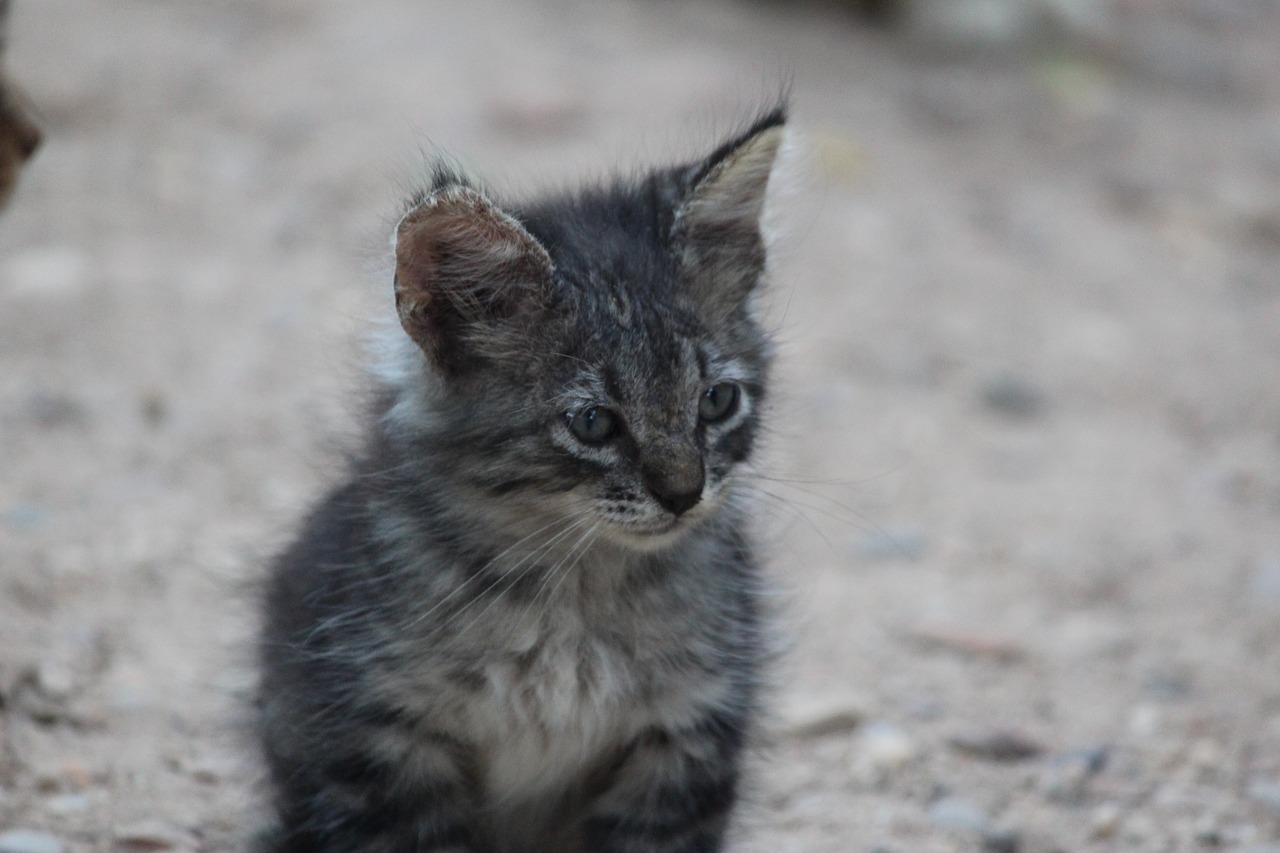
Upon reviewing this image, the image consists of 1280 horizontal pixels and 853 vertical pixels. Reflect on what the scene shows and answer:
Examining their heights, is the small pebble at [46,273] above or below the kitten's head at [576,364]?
below

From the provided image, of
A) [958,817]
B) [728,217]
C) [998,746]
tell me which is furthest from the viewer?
[998,746]

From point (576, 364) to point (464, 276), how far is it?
0.31m

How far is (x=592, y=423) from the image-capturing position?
10.9 ft

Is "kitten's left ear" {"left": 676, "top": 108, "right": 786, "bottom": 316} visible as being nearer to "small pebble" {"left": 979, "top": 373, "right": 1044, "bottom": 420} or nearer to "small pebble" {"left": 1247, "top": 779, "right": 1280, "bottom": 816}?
"small pebble" {"left": 1247, "top": 779, "right": 1280, "bottom": 816}

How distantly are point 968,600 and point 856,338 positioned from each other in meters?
1.88

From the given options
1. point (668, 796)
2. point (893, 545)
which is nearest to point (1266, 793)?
point (893, 545)

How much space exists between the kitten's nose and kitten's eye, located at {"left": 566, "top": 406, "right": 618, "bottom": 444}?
15 centimetres

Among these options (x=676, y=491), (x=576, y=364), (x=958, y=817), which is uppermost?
(x=576, y=364)

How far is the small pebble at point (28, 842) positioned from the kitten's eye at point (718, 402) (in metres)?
1.83

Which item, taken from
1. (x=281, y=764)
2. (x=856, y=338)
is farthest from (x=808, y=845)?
(x=856, y=338)

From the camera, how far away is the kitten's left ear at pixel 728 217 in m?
3.62

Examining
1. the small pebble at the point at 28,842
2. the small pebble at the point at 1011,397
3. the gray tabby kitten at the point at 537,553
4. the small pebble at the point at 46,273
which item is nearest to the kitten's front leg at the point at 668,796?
the gray tabby kitten at the point at 537,553

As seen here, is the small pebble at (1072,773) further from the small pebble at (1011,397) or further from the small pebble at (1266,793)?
the small pebble at (1011,397)

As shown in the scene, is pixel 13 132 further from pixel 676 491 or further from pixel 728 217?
pixel 676 491
